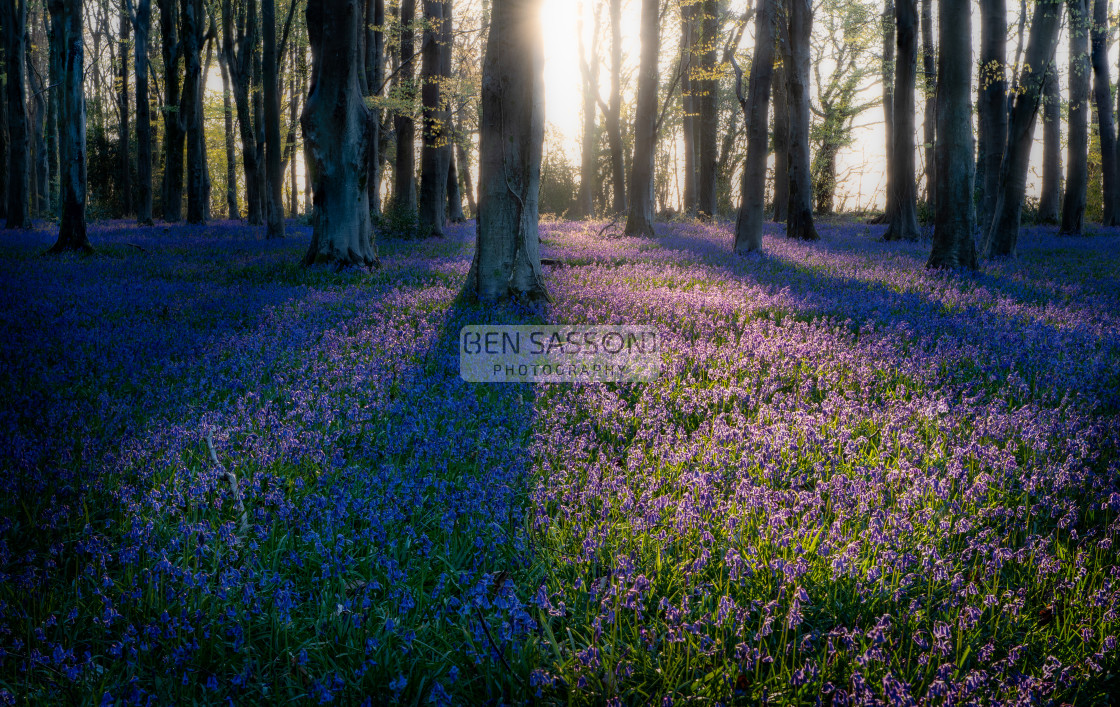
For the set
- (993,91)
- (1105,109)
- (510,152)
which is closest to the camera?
(510,152)

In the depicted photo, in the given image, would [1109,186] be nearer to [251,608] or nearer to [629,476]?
[629,476]

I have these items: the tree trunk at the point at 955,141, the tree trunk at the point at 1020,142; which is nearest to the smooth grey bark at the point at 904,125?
the tree trunk at the point at 1020,142

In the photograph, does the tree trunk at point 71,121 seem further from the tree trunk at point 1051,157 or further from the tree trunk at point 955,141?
the tree trunk at point 1051,157

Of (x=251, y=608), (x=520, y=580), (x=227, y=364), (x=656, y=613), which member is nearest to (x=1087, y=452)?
(x=656, y=613)

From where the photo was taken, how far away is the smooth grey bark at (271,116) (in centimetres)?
1583

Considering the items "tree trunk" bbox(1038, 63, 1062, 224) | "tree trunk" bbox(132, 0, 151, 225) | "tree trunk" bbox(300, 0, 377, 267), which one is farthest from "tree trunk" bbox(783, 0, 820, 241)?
"tree trunk" bbox(132, 0, 151, 225)

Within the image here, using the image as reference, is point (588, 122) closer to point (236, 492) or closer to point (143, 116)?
point (143, 116)

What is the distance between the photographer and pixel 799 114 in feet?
55.7

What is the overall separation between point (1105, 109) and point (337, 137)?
26.3 meters

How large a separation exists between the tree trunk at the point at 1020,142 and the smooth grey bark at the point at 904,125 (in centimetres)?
247

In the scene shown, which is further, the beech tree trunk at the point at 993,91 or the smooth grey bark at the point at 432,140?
the smooth grey bark at the point at 432,140

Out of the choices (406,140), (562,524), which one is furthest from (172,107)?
(562,524)

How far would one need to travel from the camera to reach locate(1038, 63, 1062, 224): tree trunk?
23.6 metres

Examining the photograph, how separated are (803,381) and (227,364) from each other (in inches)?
184
